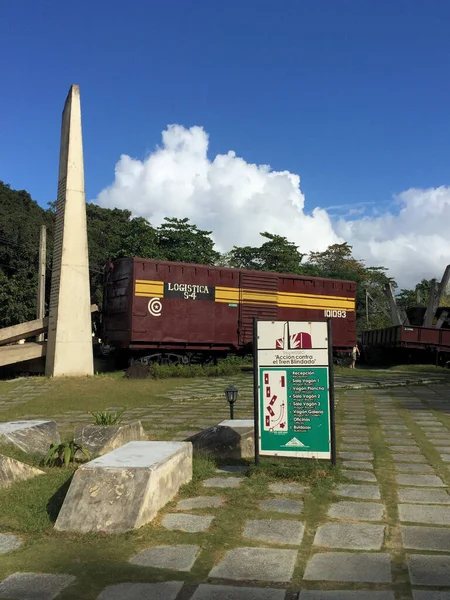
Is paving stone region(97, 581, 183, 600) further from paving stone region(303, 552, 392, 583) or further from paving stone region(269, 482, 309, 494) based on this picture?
paving stone region(269, 482, 309, 494)

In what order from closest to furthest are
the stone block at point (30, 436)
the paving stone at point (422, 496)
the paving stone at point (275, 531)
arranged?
1. the paving stone at point (275, 531)
2. the paving stone at point (422, 496)
3. the stone block at point (30, 436)

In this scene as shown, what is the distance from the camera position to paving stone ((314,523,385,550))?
10.4 feet

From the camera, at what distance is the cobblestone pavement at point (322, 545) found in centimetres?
262

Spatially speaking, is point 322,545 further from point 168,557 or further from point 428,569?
point 168,557

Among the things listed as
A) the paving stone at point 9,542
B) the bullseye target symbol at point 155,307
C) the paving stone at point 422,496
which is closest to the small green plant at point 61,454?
the paving stone at point 9,542

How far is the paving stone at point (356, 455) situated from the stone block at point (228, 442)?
3.25ft

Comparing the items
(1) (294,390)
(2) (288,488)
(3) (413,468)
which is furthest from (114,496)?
(3) (413,468)

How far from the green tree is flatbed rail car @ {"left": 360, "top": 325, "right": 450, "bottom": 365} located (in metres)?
12.6

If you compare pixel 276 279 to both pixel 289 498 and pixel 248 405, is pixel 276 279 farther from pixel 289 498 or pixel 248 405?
pixel 289 498

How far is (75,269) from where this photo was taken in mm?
14438

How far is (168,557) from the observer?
301cm

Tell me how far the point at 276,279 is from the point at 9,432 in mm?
13284

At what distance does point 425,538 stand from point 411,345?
17251mm

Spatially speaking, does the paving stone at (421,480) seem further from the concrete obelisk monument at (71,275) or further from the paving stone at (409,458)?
the concrete obelisk monument at (71,275)
